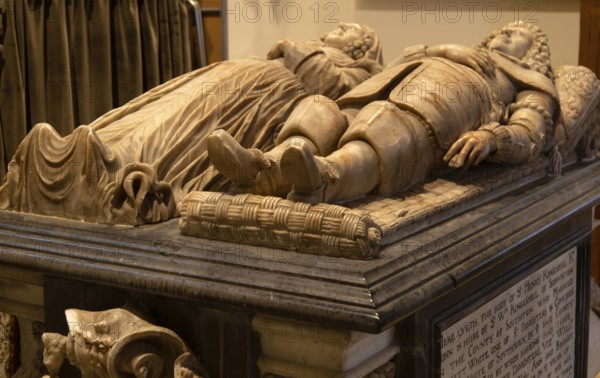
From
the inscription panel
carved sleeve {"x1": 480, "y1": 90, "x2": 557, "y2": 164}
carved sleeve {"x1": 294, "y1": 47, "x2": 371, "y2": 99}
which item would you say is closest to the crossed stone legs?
the inscription panel

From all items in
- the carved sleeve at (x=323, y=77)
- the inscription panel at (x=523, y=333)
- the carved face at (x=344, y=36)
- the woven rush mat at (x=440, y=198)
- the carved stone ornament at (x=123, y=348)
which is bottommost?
the inscription panel at (x=523, y=333)

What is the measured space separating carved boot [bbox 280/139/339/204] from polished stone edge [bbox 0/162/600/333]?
0.17 metres

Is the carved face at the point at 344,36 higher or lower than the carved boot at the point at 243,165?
higher

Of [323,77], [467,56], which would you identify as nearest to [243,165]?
[323,77]

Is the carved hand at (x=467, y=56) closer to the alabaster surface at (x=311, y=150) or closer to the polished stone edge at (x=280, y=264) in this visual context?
the alabaster surface at (x=311, y=150)

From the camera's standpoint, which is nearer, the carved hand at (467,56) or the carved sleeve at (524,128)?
the carved sleeve at (524,128)

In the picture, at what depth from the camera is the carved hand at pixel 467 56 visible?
326cm

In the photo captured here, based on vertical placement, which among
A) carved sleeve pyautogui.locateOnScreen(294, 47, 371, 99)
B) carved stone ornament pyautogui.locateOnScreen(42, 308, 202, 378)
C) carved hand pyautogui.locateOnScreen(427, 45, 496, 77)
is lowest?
carved stone ornament pyautogui.locateOnScreen(42, 308, 202, 378)

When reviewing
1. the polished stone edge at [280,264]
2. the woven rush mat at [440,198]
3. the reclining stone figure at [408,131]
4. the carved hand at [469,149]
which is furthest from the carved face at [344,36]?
the polished stone edge at [280,264]

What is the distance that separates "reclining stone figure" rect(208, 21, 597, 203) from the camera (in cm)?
239

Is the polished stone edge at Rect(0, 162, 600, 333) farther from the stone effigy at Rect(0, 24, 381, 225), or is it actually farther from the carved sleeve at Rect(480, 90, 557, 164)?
the carved sleeve at Rect(480, 90, 557, 164)

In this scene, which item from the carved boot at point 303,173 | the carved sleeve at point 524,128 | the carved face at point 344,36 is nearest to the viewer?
the carved boot at point 303,173

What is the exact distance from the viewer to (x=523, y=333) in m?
2.96

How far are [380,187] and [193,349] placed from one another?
2.46ft
